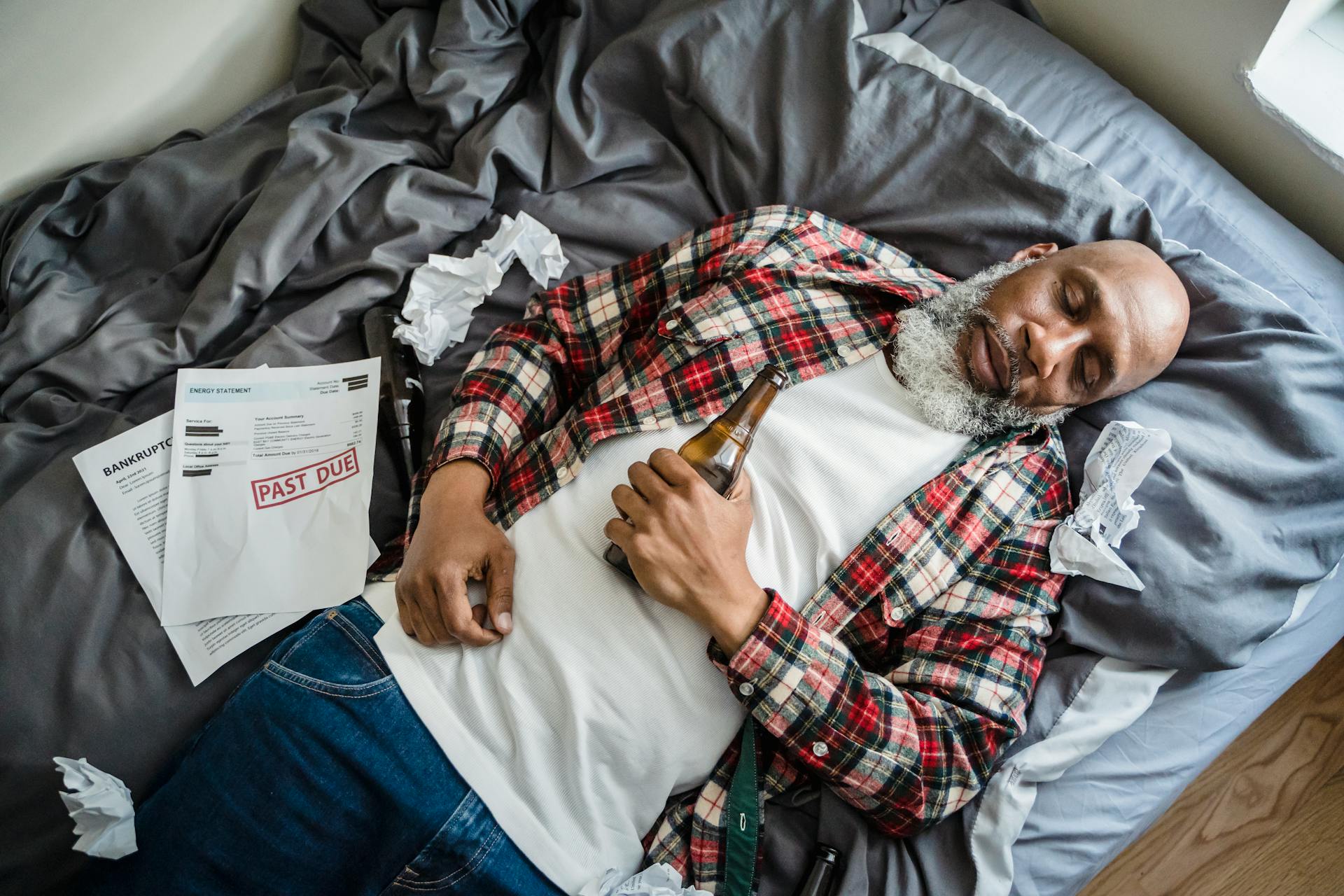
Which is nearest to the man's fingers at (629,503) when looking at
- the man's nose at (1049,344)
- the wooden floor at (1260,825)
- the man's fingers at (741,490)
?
the man's fingers at (741,490)

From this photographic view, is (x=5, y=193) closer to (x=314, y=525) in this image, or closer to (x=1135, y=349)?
(x=314, y=525)

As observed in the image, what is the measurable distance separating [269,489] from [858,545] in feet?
2.90

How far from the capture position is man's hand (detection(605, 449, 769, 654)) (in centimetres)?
102

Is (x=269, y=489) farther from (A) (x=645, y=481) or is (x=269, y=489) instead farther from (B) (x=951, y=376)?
(B) (x=951, y=376)

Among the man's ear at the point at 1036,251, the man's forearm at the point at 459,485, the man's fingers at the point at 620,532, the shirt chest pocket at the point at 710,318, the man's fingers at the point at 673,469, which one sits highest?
the man's ear at the point at 1036,251

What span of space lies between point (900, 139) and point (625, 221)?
493 mm

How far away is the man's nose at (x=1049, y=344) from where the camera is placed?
118 cm

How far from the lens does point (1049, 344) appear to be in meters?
1.19

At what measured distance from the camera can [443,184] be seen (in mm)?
1497

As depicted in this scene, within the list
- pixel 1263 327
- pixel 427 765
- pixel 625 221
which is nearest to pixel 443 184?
pixel 625 221

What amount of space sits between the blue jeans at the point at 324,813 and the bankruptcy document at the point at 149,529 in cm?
16

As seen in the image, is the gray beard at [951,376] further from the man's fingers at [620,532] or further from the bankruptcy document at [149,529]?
the bankruptcy document at [149,529]

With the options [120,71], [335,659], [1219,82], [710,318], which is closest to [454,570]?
[335,659]

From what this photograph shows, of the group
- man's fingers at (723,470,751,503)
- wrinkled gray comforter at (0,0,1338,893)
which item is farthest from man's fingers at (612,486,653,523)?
wrinkled gray comforter at (0,0,1338,893)
